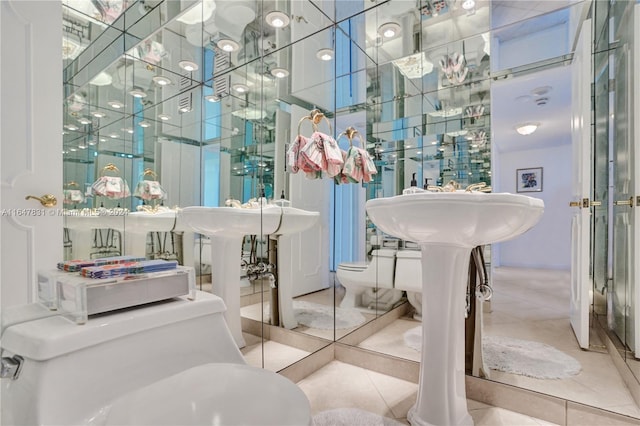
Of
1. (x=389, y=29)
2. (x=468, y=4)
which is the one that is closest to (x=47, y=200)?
(x=389, y=29)

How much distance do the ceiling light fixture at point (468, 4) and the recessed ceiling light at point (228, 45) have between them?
1.57m

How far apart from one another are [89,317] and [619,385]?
2.27 meters

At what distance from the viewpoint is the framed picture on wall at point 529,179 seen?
8.44ft

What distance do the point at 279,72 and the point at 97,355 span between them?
1.72m

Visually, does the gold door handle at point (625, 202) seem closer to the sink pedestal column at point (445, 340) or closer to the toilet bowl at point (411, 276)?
Answer: the sink pedestal column at point (445, 340)

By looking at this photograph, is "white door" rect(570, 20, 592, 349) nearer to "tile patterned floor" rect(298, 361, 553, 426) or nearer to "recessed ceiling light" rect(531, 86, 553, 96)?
"recessed ceiling light" rect(531, 86, 553, 96)

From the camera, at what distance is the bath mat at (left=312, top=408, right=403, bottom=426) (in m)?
1.55

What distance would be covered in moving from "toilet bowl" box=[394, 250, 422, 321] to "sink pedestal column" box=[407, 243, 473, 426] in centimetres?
85

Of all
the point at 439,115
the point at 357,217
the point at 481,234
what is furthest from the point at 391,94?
the point at 481,234

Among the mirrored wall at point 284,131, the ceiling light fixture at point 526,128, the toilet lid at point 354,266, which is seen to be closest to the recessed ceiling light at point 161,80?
the mirrored wall at point 284,131

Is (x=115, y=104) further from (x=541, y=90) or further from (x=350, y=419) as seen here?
(x=541, y=90)

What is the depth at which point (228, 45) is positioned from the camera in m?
1.83

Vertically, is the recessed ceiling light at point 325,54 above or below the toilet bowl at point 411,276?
above

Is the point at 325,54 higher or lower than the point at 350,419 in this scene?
higher
